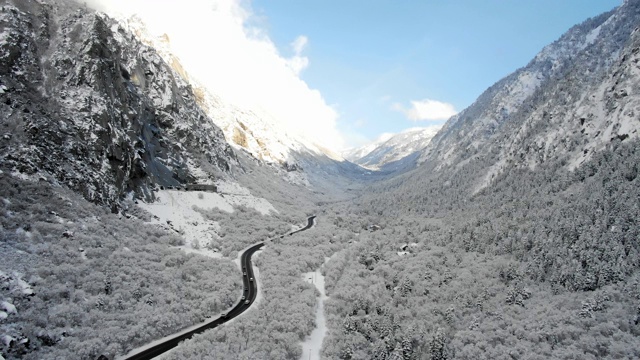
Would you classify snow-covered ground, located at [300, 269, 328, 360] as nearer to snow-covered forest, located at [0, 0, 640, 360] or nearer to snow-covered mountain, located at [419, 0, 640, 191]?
snow-covered forest, located at [0, 0, 640, 360]

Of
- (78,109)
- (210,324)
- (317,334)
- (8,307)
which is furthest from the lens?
(78,109)

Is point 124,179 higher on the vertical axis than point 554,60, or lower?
lower

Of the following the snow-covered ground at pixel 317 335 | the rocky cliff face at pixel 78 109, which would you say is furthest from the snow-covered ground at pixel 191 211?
the snow-covered ground at pixel 317 335

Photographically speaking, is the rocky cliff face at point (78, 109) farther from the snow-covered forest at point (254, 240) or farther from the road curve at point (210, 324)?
the road curve at point (210, 324)

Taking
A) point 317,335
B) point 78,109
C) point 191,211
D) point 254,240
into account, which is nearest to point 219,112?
point 191,211

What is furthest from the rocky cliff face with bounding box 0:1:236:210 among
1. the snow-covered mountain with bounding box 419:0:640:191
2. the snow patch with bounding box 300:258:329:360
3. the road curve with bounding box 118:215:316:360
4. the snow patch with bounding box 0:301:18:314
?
the snow-covered mountain with bounding box 419:0:640:191

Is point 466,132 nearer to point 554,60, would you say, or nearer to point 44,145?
point 554,60

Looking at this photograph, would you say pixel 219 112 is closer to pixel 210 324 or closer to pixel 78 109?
pixel 78 109

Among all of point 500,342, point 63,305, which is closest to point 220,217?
point 63,305
